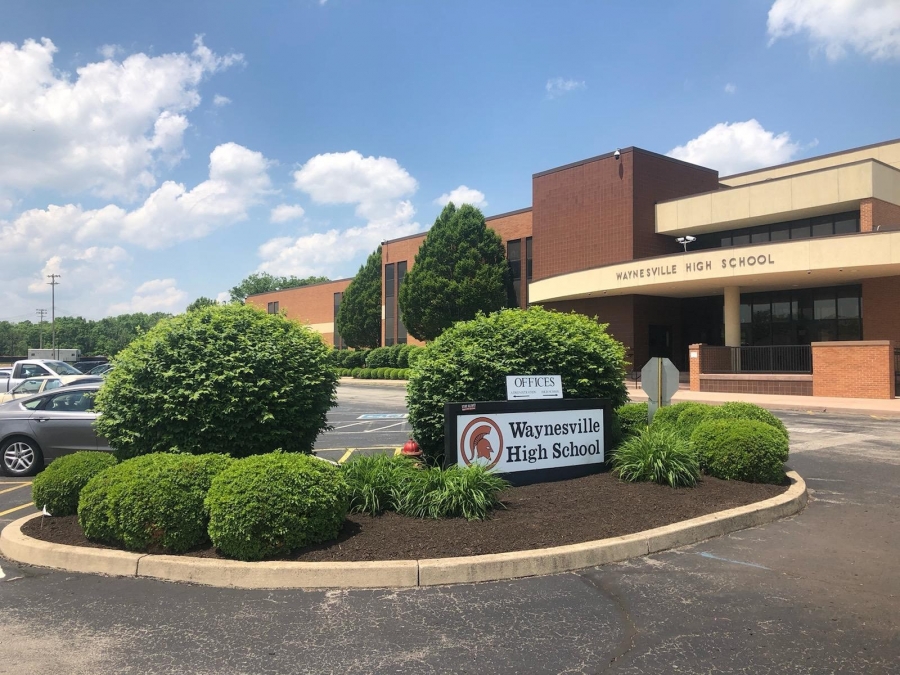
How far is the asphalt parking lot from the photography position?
12.2 feet

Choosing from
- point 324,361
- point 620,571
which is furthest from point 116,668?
point 324,361

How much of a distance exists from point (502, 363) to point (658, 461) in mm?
2105

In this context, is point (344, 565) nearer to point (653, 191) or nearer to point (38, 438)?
point (38, 438)

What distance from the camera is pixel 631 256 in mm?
32125

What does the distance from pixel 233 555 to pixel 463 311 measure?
1366 inches

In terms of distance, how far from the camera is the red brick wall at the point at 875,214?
2592cm

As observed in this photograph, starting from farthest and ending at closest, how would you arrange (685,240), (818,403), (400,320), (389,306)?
1. (389,306)
2. (400,320)
3. (685,240)
4. (818,403)

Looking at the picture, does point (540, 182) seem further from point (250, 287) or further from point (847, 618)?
point (250, 287)

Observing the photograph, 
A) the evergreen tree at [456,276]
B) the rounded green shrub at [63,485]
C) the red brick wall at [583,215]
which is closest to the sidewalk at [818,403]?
the red brick wall at [583,215]

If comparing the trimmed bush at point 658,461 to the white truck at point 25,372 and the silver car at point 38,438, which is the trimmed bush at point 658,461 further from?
the white truck at point 25,372

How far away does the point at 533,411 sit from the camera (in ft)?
25.1

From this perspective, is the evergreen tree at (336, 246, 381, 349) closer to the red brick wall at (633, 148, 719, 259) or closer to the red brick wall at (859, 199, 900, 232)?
the red brick wall at (633, 148, 719, 259)

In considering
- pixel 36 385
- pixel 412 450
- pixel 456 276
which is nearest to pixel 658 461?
pixel 412 450

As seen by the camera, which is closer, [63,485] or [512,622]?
[512,622]
